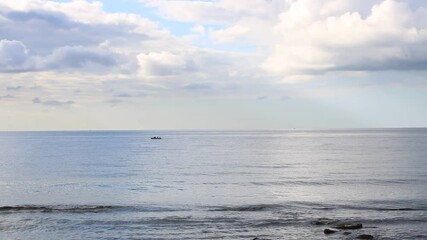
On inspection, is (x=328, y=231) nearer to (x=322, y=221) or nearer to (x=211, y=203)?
(x=322, y=221)

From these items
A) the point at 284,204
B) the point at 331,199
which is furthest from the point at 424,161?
the point at 284,204

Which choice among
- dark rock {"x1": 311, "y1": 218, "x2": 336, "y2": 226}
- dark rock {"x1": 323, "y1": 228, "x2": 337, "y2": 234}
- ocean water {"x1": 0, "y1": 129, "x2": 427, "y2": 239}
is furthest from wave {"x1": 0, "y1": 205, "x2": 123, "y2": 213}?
dark rock {"x1": 323, "y1": 228, "x2": 337, "y2": 234}

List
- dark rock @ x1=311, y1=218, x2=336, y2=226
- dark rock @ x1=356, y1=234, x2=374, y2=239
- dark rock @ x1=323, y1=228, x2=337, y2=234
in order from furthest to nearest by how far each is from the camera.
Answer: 1. dark rock @ x1=311, y1=218, x2=336, y2=226
2. dark rock @ x1=323, y1=228, x2=337, y2=234
3. dark rock @ x1=356, y1=234, x2=374, y2=239

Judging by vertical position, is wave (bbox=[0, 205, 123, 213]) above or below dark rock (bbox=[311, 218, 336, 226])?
above

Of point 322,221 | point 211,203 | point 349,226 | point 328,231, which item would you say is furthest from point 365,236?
point 211,203

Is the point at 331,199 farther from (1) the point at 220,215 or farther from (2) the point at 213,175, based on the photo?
(2) the point at 213,175

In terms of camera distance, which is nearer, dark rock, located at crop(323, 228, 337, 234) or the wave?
dark rock, located at crop(323, 228, 337, 234)

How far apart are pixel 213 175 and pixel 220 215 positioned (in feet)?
123

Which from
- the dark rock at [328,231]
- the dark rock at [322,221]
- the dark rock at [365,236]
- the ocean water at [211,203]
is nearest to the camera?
the dark rock at [365,236]

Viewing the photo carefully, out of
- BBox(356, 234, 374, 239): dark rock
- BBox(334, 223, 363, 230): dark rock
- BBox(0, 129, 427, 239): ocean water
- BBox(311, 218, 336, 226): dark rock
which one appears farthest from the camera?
BBox(311, 218, 336, 226): dark rock

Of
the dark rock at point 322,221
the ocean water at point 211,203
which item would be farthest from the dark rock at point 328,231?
the dark rock at point 322,221

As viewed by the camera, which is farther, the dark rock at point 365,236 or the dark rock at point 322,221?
the dark rock at point 322,221

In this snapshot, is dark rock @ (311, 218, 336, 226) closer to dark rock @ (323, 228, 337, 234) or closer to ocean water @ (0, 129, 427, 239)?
ocean water @ (0, 129, 427, 239)

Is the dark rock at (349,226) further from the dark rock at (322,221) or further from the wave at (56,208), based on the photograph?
the wave at (56,208)
